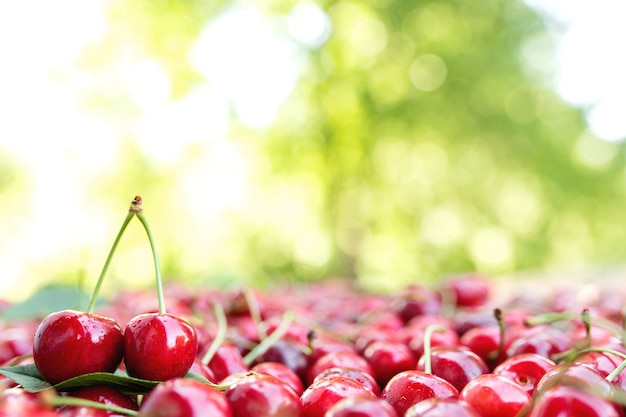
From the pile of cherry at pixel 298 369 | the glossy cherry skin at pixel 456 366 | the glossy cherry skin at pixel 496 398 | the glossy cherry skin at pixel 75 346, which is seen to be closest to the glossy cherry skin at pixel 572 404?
the pile of cherry at pixel 298 369

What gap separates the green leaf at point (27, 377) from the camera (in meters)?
0.89

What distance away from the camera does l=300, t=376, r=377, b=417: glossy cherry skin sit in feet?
2.78

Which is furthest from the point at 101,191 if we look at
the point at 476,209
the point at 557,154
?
the point at 557,154

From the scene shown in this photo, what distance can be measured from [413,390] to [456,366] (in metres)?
0.22

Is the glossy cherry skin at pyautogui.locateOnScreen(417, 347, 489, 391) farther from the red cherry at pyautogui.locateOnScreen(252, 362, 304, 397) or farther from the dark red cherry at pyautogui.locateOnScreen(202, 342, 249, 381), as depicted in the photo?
the dark red cherry at pyautogui.locateOnScreen(202, 342, 249, 381)

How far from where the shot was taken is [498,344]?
133 cm

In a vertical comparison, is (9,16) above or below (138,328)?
above

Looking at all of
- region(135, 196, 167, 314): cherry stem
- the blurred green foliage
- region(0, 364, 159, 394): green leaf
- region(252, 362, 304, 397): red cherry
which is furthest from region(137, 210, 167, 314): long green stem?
the blurred green foliage

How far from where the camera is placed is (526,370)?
103cm

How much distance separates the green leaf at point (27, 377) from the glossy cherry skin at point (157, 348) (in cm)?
13

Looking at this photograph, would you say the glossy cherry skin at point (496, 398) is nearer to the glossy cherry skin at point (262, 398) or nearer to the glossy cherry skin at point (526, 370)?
the glossy cherry skin at point (526, 370)

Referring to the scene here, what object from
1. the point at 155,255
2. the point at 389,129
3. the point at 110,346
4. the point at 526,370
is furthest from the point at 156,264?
the point at 389,129

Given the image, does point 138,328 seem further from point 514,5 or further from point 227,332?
point 514,5

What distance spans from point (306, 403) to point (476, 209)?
9.73 meters
